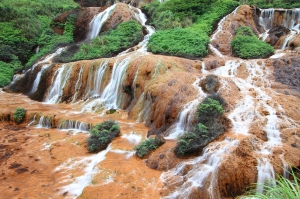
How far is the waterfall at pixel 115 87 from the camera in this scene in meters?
13.4

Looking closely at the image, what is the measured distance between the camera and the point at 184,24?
68.9 ft

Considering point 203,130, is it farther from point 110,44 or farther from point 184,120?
point 110,44

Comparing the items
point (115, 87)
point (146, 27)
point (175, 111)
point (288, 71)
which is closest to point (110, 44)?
point (146, 27)

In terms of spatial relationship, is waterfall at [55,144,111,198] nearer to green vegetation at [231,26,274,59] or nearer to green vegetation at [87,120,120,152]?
green vegetation at [87,120,120,152]

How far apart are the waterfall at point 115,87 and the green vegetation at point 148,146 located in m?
5.21

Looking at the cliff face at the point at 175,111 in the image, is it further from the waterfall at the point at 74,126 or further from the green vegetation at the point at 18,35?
the green vegetation at the point at 18,35

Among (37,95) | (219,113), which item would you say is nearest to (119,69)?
(37,95)

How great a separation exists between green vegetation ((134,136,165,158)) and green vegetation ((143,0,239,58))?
8991 mm

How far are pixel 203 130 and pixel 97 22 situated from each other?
19.5m

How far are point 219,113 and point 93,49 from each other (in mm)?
13559

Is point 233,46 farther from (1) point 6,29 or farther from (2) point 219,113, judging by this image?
(1) point 6,29

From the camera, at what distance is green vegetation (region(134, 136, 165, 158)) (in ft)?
26.2

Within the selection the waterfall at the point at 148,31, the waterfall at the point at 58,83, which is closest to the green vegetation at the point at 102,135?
the waterfall at the point at 58,83

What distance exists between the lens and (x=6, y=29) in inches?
918
